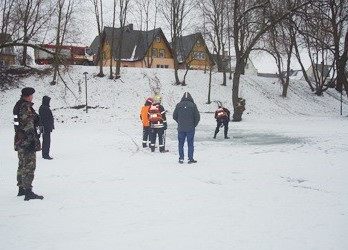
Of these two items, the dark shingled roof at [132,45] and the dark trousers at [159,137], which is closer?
the dark trousers at [159,137]

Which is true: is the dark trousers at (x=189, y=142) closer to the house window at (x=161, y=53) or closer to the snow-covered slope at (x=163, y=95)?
the snow-covered slope at (x=163, y=95)

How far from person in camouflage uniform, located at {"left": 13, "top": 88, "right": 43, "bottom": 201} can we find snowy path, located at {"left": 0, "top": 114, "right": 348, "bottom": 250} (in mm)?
381

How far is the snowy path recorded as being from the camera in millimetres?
5305

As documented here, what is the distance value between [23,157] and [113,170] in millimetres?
3284

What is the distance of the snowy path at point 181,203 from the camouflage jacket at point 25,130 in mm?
1048

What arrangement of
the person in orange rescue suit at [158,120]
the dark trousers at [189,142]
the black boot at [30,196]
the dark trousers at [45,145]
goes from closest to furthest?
1. the black boot at [30,196]
2. the dark trousers at [189,142]
3. the dark trousers at [45,145]
4. the person in orange rescue suit at [158,120]

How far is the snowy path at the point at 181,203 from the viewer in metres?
5.30

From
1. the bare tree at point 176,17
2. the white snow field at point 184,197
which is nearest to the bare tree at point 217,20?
the bare tree at point 176,17

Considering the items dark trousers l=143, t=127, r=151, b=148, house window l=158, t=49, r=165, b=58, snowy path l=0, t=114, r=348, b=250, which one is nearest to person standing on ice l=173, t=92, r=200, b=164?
snowy path l=0, t=114, r=348, b=250

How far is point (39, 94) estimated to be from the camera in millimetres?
35438

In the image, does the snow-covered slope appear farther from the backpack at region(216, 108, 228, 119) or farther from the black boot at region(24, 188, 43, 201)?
the black boot at region(24, 188, 43, 201)

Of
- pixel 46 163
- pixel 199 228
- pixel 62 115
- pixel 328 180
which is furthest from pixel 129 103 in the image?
pixel 199 228

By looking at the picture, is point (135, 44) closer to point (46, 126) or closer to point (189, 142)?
point (46, 126)

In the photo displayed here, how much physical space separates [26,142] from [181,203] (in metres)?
3.17
